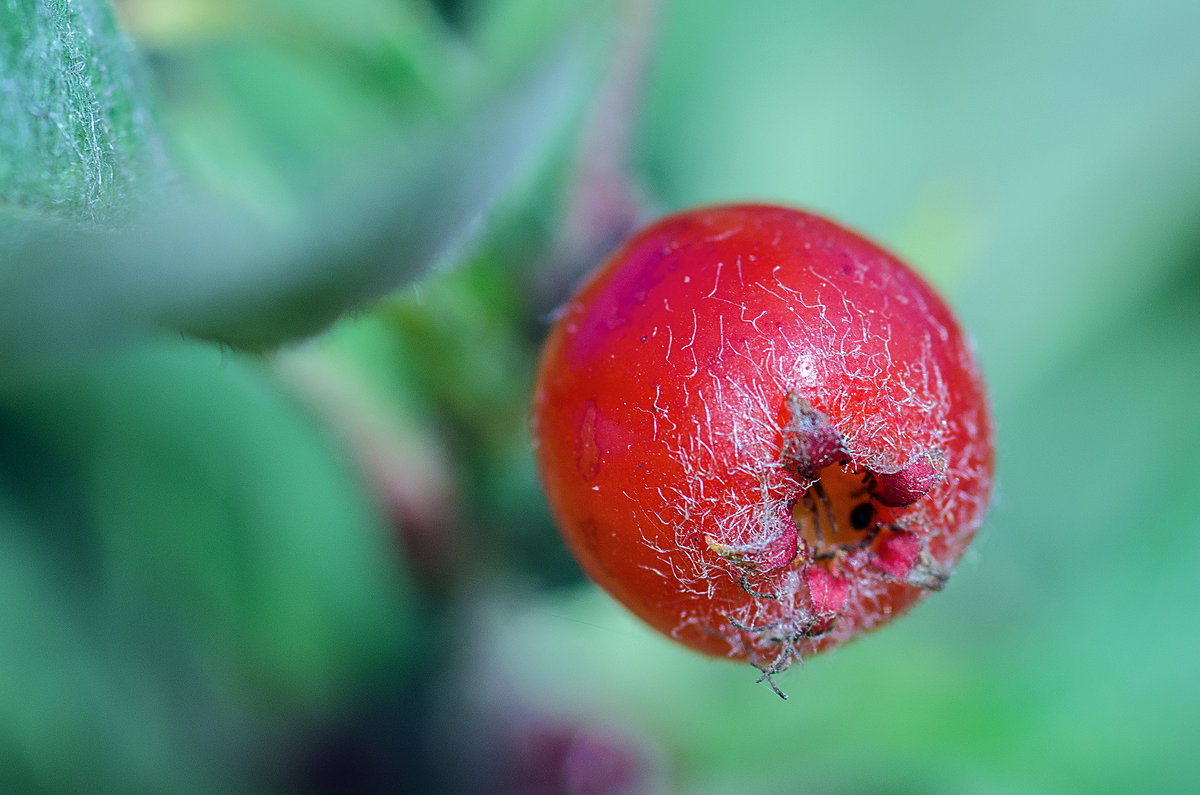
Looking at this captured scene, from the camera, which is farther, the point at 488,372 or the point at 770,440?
the point at 488,372

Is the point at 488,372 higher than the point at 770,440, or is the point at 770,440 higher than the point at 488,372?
the point at 770,440

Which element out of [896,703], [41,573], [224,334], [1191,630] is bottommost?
[41,573]

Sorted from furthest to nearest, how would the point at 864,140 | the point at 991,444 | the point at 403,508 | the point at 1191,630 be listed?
the point at 864,140, the point at 1191,630, the point at 403,508, the point at 991,444

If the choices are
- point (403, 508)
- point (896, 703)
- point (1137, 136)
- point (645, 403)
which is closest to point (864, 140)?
point (1137, 136)

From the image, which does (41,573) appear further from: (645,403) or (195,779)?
(645,403)
